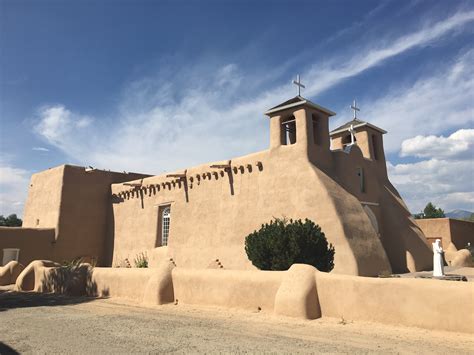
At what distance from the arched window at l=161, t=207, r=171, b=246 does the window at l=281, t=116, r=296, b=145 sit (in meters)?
8.60

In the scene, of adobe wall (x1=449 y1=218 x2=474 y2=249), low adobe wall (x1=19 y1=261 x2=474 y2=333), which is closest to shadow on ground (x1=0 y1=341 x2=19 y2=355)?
low adobe wall (x1=19 y1=261 x2=474 y2=333)

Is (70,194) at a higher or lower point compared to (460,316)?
higher

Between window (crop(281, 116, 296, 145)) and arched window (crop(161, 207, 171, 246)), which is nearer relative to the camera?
window (crop(281, 116, 296, 145))

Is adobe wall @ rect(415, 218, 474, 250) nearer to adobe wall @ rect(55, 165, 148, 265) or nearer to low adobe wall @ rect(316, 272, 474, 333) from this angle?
low adobe wall @ rect(316, 272, 474, 333)

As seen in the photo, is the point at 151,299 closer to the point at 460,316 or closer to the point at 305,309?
the point at 305,309

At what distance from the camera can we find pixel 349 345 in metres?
6.93

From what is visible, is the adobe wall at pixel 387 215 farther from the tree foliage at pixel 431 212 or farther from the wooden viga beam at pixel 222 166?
the tree foliage at pixel 431 212

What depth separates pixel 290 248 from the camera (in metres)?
12.7

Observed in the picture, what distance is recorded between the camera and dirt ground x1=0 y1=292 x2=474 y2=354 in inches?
268

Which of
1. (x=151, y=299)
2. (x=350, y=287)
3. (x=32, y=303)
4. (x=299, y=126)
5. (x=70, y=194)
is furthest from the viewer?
(x=70, y=194)

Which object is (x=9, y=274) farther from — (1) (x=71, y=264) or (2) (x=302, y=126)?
(2) (x=302, y=126)

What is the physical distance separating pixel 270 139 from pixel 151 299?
363 inches

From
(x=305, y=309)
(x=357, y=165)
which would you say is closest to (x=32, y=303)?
(x=305, y=309)

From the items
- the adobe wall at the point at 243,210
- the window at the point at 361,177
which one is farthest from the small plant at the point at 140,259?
the window at the point at 361,177
